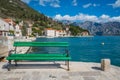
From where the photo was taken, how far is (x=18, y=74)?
10500 mm

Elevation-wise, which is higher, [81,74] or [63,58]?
[63,58]

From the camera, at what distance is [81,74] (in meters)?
10.6

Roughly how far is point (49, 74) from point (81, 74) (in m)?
1.56

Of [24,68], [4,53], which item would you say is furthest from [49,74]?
[4,53]

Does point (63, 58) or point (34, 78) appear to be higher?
point (63, 58)

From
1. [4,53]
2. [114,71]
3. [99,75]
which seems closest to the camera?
[99,75]

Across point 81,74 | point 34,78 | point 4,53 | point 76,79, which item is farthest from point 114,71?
point 4,53

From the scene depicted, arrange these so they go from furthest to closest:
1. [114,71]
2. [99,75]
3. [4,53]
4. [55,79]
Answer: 1. [4,53]
2. [114,71]
3. [99,75]
4. [55,79]

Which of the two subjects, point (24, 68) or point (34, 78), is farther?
point (24, 68)

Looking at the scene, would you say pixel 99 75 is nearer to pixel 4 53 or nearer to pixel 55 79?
pixel 55 79

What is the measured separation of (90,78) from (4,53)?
→ 39.5 feet

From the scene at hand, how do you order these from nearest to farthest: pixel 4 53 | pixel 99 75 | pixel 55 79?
pixel 55 79
pixel 99 75
pixel 4 53

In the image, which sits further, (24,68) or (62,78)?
(24,68)

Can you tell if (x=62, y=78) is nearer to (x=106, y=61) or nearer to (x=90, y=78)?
(x=90, y=78)
